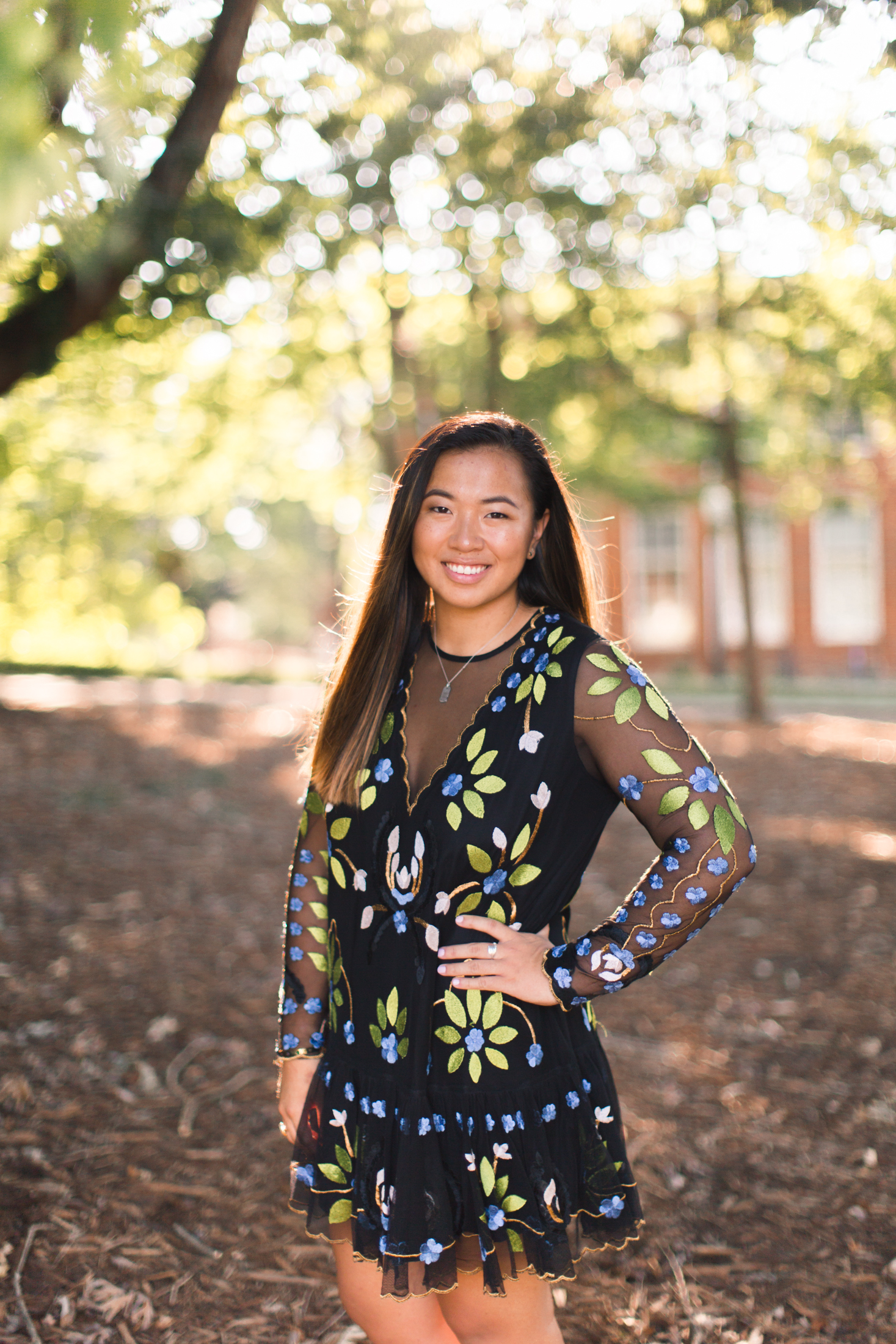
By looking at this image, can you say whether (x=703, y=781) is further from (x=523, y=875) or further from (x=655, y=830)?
(x=523, y=875)

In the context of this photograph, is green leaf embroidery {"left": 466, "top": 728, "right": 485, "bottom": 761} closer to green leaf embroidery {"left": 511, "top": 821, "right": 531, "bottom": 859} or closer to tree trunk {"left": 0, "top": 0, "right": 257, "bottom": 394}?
green leaf embroidery {"left": 511, "top": 821, "right": 531, "bottom": 859}

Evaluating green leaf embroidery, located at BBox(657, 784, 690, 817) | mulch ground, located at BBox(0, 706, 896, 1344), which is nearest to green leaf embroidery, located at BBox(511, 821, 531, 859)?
green leaf embroidery, located at BBox(657, 784, 690, 817)

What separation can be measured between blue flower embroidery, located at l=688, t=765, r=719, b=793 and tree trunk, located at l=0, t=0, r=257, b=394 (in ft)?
7.66

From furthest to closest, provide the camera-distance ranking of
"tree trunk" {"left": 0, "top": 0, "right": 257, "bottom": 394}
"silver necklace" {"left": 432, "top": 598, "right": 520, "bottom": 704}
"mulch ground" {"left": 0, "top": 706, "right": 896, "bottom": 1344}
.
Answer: "tree trunk" {"left": 0, "top": 0, "right": 257, "bottom": 394}, "mulch ground" {"left": 0, "top": 706, "right": 896, "bottom": 1344}, "silver necklace" {"left": 432, "top": 598, "right": 520, "bottom": 704}

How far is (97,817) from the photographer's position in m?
6.90

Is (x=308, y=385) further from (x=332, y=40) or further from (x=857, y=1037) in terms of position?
(x=857, y=1037)

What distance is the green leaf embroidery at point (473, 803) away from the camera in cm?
175

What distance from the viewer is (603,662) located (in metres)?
1.78

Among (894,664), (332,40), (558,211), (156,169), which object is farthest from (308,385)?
(894,664)

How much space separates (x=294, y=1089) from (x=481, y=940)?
21.5 inches

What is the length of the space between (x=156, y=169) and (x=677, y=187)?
3.54 m

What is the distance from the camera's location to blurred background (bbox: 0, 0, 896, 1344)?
8.78 ft

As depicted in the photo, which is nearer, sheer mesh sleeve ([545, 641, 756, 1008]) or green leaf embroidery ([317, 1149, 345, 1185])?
sheer mesh sleeve ([545, 641, 756, 1008])

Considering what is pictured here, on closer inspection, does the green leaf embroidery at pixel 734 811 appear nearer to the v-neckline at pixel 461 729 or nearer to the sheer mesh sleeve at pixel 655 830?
the sheer mesh sleeve at pixel 655 830
